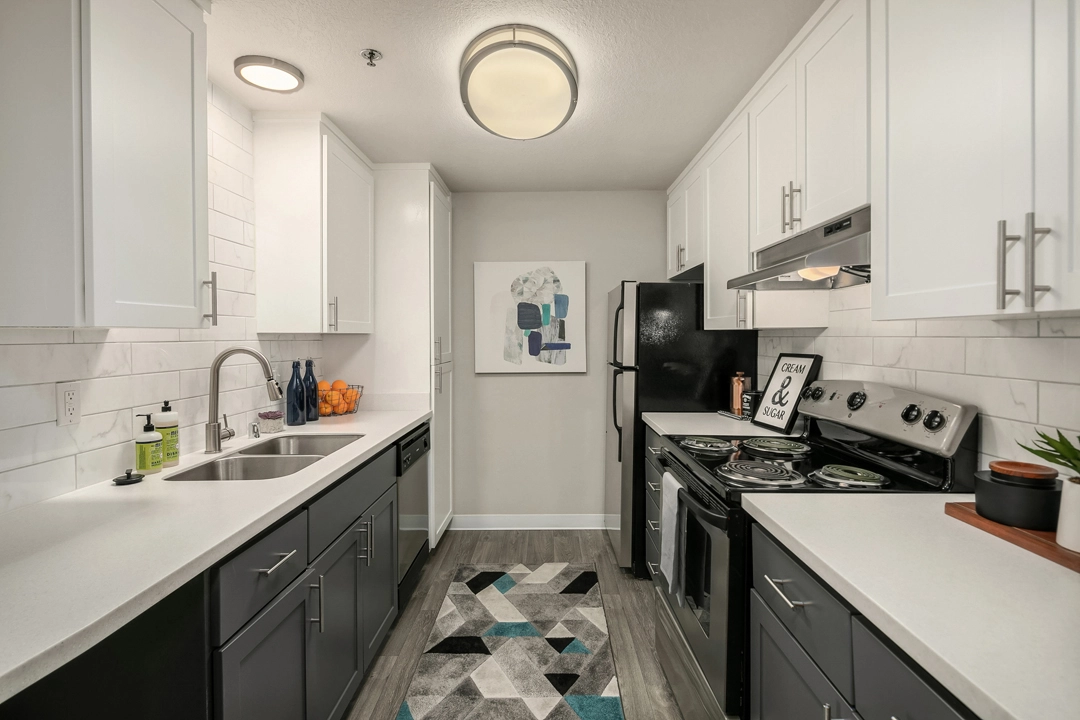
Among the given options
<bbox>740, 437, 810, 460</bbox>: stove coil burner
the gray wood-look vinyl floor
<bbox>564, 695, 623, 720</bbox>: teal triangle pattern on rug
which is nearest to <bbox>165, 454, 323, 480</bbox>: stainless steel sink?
the gray wood-look vinyl floor

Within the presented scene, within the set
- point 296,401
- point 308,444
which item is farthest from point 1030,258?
point 296,401

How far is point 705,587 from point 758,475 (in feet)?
1.32

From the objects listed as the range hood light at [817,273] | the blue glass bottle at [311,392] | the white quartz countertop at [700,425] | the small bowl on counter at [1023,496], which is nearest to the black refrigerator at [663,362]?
the white quartz countertop at [700,425]

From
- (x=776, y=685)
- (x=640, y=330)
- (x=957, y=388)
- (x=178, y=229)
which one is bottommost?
(x=776, y=685)

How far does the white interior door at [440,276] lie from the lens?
3.16m

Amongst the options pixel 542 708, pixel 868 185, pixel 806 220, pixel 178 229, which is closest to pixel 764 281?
pixel 806 220

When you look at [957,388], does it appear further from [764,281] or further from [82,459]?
[82,459]

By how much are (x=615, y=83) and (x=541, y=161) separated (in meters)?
0.99

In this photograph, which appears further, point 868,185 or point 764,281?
point 764,281

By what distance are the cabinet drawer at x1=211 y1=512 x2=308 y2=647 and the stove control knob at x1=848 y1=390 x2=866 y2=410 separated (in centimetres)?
191

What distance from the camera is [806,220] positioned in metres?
1.74

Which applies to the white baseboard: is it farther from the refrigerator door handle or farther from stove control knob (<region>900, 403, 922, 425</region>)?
stove control knob (<region>900, 403, 922, 425</region>)

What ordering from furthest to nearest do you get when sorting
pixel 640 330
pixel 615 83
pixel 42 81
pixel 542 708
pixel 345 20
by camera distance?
1. pixel 640 330
2. pixel 615 83
3. pixel 542 708
4. pixel 345 20
5. pixel 42 81

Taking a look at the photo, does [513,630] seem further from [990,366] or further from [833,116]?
[833,116]
